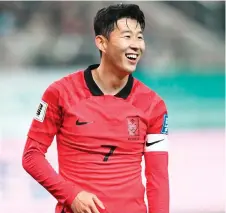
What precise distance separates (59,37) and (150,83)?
0.52 meters

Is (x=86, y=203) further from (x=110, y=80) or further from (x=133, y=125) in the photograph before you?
(x=110, y=80)

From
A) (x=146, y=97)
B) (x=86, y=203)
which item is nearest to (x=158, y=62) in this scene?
(x=146, y=97)

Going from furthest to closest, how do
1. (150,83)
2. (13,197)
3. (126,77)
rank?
(150,83)
(13,197)
(126,77)

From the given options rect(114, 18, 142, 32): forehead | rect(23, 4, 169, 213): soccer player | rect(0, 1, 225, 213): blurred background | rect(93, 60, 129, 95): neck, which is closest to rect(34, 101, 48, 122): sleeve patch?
rect(23, 4, 169, 213): soccer player

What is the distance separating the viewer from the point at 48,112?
2152mm

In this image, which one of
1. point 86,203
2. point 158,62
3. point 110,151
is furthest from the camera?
point 158,62

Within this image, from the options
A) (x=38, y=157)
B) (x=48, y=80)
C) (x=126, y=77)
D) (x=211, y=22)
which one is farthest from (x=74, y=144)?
(x=211, y=22)

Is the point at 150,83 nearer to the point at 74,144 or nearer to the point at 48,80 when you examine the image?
the point at 48,80

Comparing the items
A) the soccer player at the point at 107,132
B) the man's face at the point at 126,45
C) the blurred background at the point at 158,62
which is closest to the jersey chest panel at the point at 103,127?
the soccer player at the point at 107,132

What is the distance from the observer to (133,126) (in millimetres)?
2166

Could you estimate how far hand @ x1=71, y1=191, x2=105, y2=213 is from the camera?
203 cm

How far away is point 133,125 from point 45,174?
0.28 meters

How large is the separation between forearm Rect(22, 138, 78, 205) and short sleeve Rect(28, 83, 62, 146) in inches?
0.9

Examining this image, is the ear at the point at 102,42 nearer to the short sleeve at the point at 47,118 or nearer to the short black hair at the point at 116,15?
the short black hair at the point at 116,15
